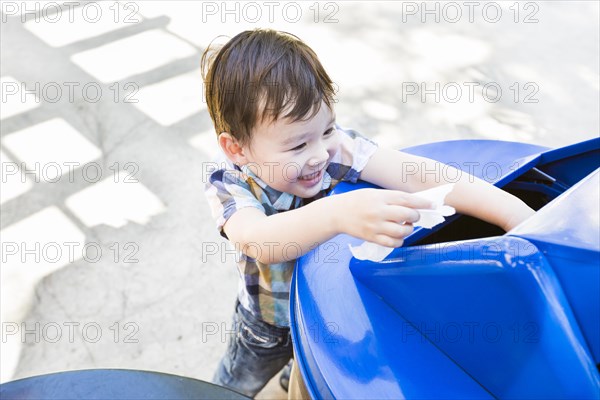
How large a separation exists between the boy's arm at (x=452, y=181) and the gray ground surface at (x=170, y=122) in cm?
89

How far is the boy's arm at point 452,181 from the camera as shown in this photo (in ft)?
3.24

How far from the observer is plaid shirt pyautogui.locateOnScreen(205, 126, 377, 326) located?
3.50 ft

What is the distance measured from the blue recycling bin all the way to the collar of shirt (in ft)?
0.24

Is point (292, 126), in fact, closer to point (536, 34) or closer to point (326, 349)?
point (326, 349)

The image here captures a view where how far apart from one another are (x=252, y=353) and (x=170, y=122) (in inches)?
55.2

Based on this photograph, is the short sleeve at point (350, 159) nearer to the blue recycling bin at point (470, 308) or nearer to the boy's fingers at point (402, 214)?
the blue recycling bin at point (470, 308)

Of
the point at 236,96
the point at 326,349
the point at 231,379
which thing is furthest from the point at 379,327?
the point at 231,379

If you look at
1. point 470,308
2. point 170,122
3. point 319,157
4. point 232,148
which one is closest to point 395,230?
point 470,308

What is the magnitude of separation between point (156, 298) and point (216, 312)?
0.18 metres

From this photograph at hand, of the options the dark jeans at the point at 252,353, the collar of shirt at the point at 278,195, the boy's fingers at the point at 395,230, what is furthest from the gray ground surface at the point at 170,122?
the boy's fingers at the point at 395,230

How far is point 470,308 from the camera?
2.54ft

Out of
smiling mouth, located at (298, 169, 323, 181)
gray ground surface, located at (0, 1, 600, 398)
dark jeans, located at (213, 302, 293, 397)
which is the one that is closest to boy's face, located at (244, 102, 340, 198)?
smiling mouth, located at (298, 169, 323, 181)

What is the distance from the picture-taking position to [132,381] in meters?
0.92

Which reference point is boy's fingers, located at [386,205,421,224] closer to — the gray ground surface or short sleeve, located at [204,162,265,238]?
short sleeve, located at [204,162,265,238]
